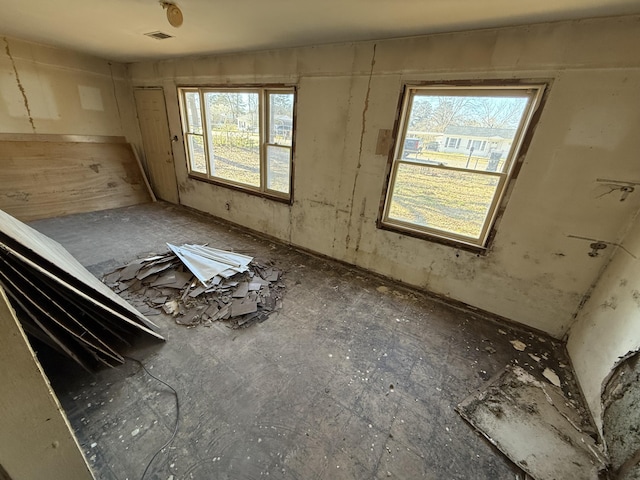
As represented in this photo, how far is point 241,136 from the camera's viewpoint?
3.95m

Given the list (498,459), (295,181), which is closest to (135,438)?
(498,459)

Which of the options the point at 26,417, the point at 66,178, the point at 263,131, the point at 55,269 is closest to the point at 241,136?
the point at 263,131

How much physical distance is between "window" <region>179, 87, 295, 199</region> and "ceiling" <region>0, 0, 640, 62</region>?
625 mm

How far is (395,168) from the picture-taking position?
2.85 meters

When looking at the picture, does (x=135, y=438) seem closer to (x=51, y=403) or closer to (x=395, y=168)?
(x=51, y=403)

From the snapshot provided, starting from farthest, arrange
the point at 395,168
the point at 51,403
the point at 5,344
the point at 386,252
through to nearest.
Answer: the point at 386,252 → the point at 395,168 → the point at 51,403 → the point at 5,344

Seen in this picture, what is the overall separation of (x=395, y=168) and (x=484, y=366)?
6.79 feet

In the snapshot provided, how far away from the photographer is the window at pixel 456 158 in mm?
2252

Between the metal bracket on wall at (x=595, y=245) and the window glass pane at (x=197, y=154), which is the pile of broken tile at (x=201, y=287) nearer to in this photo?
the window glass pane at (x=197, y=154)

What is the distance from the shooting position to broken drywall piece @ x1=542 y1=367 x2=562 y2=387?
203cm

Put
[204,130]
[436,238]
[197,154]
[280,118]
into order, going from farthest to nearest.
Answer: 1. [197,154]
2. [204,130]
3. [280,118]
4. [436,238]

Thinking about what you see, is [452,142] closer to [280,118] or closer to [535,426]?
[280,118]

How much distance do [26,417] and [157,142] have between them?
215 inches

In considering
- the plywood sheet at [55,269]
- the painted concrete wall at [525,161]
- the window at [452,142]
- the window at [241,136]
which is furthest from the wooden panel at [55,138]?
the window at [452,142]
